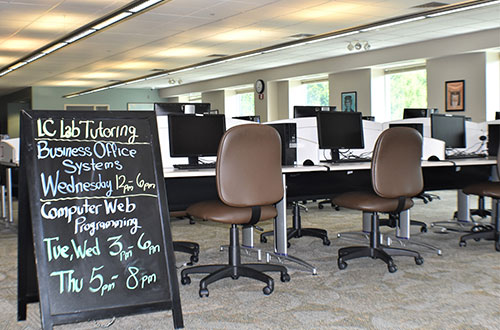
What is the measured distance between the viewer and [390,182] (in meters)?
3.99

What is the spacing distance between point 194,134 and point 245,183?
47.4 inches

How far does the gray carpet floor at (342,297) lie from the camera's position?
2873 mm

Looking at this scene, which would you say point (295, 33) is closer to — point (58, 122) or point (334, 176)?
point (334, 176)

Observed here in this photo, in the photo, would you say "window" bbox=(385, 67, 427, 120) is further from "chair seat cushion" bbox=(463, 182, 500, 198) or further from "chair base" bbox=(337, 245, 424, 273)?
"chair base" bbox=(337, 245, 424, 273)

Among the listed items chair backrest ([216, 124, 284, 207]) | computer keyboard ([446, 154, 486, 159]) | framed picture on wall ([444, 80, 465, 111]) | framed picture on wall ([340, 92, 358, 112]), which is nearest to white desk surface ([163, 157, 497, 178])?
chair backrest ([216, 124, 284, 207])

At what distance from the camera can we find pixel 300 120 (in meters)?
5.10

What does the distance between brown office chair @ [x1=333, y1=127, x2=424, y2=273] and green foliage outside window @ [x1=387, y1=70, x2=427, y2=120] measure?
812 centimetres

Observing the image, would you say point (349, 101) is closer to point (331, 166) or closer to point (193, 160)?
point (331, 166)

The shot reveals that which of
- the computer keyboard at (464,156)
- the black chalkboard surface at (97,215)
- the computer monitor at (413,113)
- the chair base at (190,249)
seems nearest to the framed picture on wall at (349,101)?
the computer monitor at (413,113)

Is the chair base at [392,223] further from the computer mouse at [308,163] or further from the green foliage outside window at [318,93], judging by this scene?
the green foliage outside window at [318,93]

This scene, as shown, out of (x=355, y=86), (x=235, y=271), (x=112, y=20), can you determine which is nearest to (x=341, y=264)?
(x=235, y=271)

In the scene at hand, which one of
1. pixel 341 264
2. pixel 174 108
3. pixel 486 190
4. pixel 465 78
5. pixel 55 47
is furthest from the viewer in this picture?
pixel 465 78

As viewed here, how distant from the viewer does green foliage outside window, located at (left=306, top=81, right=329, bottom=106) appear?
14.4 metres

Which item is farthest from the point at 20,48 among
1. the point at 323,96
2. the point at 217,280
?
the point at 217,280
